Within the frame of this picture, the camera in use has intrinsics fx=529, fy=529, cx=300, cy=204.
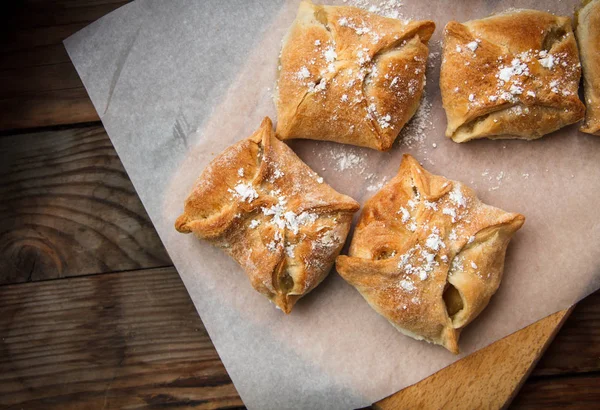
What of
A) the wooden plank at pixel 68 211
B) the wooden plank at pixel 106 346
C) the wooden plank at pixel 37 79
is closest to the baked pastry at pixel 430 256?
the wooden plank at pixel 106 346

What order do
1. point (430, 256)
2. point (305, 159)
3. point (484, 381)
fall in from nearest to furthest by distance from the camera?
point (430, 256) → point (484, 381) → point (305, 159)

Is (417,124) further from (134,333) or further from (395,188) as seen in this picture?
(134,333)

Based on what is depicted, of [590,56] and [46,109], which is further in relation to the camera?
[46,109]

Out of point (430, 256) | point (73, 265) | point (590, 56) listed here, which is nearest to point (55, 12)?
point (73, 265)

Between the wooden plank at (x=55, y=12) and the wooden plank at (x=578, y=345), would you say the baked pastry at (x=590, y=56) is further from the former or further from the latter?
the wooden plank at (x=55, y=12)

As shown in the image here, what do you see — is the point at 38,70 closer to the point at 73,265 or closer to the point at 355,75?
the point at 73,265

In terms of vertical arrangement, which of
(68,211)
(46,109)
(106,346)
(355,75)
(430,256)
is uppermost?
(355,75)

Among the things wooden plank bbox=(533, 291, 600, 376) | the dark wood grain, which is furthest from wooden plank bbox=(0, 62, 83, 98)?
wooden plank bbox=(533, 291, 600, 376)
